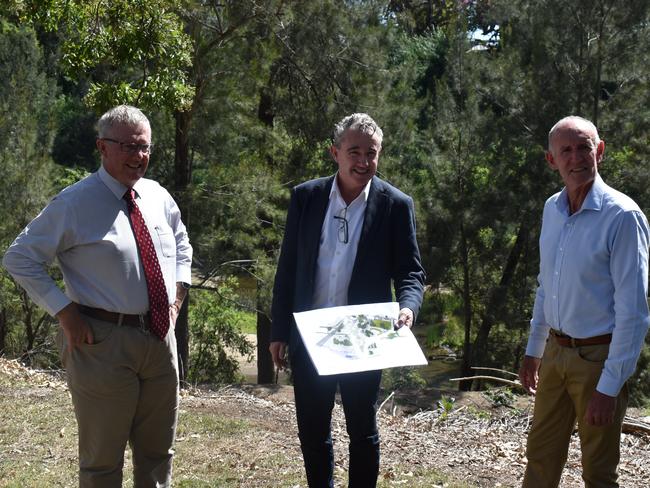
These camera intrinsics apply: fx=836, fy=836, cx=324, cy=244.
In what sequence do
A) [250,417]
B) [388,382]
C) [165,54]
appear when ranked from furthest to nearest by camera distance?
[388,382] < [165,54] < [250,417]

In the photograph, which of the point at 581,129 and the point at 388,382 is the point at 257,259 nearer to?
the point at 388,382

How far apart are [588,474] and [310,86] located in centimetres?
1163

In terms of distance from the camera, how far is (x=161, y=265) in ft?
12.0

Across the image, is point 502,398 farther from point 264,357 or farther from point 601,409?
point 264,357

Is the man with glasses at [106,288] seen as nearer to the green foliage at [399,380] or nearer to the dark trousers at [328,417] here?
the dark trousers at [328,417]

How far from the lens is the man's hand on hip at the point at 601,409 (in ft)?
10.6

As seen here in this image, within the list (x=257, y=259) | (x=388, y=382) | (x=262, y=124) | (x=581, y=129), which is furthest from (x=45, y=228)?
(x=262, y=124)

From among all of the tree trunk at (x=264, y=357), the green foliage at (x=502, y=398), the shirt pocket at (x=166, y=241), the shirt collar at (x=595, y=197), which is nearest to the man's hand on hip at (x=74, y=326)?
the shirt pocket at (x=166, y=241)

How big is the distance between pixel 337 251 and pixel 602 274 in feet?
3.63

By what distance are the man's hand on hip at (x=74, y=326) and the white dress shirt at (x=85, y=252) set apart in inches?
1.1

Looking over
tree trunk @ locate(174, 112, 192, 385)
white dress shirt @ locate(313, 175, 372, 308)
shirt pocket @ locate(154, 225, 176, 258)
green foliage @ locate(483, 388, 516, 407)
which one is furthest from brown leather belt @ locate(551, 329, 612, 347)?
tree trunk @ locate(174, 112, 192, 385)

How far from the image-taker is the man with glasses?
3412 millimetres

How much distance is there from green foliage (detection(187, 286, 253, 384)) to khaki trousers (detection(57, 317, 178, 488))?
1297cm

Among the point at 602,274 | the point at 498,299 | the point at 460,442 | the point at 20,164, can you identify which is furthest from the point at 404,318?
the point at 498,299
